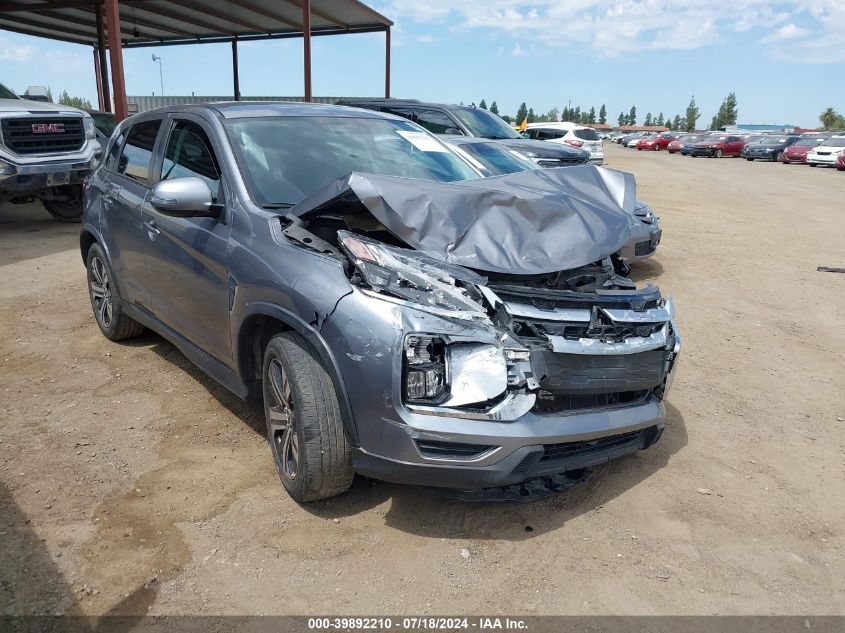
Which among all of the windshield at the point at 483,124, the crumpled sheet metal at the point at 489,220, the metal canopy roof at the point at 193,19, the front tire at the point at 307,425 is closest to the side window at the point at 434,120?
the windshield at the point at 483,124

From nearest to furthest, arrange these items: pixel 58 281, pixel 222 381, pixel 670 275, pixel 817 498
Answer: pixel 817 498, pixel 222 381, pixel 58 281, pixel 670 275

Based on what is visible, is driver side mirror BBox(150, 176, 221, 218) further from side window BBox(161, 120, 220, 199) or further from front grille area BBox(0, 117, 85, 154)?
front grille area BBox(0, 117, 85, 154)

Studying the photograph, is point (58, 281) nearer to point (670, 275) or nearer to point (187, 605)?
point (187, 605)

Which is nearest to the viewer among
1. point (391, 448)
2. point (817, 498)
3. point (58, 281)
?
point (391, 448)

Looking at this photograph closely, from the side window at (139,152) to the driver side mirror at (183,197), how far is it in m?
1.16

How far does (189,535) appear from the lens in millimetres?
2865

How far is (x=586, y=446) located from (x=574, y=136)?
1959 cm

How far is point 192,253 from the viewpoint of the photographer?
3582 millimetres

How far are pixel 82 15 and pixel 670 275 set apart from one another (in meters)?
18.1

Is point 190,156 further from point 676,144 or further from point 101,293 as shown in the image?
point 676,144

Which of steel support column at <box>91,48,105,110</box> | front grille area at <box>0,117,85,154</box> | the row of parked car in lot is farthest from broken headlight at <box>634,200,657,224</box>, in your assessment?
the row of parked car in lot

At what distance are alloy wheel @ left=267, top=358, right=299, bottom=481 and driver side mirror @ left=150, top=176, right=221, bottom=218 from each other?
0.89 meters

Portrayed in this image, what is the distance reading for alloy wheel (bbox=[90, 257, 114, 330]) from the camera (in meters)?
4.95

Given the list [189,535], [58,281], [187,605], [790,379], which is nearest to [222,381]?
[189,535]
